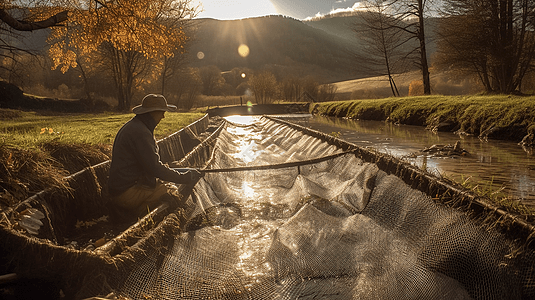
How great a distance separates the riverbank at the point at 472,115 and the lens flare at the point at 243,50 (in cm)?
14510

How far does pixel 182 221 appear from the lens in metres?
4.79

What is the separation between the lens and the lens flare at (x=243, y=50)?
16256 cm

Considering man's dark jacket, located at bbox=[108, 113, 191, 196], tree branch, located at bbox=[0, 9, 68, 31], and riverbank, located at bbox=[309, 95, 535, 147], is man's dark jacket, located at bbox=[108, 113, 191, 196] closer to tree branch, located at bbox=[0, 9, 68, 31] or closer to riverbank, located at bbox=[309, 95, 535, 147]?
tree branch, located at bbox=[0, 9, 68, 31]

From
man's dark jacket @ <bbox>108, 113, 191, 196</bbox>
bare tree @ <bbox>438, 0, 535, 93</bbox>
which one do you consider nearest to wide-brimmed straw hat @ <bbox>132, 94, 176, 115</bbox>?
man's dark jacket @ <bbox>108, 113, 191, 196</bbox>

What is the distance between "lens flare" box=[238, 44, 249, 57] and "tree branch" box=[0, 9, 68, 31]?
6119 inches

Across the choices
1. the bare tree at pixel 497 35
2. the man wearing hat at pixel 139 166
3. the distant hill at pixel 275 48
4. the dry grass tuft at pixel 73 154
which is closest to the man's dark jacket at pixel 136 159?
the man wearing hat at pixel 139 166

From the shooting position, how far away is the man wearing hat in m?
4.83

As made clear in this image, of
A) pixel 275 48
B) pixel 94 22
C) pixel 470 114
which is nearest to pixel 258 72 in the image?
pixel 275 48

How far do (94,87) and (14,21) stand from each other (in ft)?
151

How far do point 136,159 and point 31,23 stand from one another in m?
7.63

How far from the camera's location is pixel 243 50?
16612 cm

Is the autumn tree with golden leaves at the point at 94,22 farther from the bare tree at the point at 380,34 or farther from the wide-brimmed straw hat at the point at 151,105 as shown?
the bare tree at the point at 380,34

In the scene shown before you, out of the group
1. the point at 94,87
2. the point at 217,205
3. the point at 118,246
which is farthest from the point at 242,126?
the point at 94,87

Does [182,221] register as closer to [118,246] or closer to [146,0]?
[118,246]
